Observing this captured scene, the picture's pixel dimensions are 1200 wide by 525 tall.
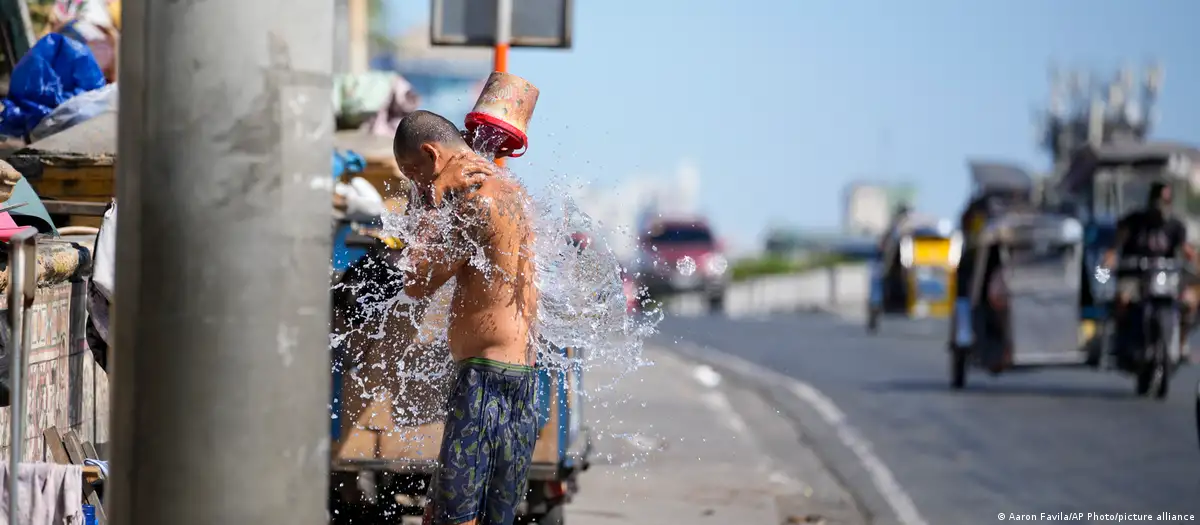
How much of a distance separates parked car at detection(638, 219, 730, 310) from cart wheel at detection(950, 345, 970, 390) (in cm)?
2100

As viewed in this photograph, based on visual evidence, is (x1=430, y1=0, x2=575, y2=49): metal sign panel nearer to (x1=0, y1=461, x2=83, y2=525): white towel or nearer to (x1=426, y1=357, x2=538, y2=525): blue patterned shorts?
(x1=426, y1=357, x2=538, y2=525): blue patterned shorts

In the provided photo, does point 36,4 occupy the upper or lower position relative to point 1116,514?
upper

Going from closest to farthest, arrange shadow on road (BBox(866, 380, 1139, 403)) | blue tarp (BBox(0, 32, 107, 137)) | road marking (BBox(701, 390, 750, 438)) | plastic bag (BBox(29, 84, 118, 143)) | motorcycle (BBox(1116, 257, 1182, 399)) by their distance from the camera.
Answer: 1. plastic bag (BBox(29, 84, 118, 143))
2. blue tarp (BBox(0, 32, 107, 137))
3. road marking (BBox(701, 390, 750, 438))
4. motorcycle (BBox(1116, 257, 1182, 399))
5. shadow on road (BBox(866, 380, 1139, 403))

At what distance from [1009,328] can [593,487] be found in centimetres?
627

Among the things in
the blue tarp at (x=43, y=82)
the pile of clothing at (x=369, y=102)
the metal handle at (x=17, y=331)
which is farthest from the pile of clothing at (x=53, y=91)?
the metal handle at (x=17, y=331)

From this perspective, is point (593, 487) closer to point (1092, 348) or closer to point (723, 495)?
point (723, 495)

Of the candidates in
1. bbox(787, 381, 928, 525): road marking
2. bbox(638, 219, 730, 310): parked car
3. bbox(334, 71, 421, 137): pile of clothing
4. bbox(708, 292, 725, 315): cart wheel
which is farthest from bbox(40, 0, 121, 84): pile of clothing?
bbox(708, 292, 725, 315): cart wheel

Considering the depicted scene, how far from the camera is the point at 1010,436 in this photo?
1240 centimetres

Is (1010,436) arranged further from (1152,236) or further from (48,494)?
(48,494)

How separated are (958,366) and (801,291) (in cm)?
3372

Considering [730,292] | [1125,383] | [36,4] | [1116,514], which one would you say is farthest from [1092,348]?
[730,292]

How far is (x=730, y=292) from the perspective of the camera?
48.7m

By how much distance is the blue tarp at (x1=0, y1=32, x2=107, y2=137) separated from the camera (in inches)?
330

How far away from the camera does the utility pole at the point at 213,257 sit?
10.9 ft
